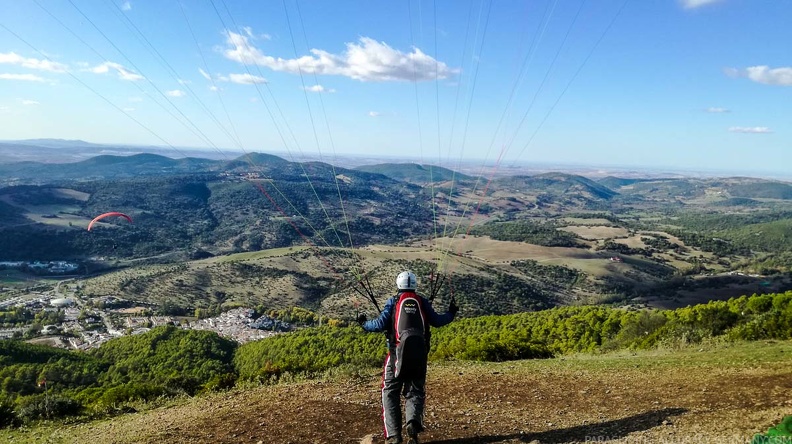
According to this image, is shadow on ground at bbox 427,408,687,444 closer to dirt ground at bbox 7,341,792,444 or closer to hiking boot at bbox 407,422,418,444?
dirt ground at bbox 7,341,792,444

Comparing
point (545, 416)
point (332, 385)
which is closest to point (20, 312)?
point (332, 385)

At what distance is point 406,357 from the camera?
6797 mm

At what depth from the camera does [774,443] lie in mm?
5363

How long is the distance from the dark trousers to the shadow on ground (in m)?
0.86

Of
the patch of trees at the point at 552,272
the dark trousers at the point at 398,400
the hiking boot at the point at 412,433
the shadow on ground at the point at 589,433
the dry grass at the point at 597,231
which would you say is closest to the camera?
the hiking boot at the point at 412,433

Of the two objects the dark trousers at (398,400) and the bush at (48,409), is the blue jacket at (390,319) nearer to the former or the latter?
the dark trousers at (398,400)

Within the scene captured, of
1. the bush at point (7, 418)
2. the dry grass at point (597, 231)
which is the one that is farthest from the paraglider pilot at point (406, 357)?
the dry grass at point (597, 231)

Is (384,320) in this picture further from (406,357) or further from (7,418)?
(7,418)

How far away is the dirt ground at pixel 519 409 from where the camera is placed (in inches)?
285

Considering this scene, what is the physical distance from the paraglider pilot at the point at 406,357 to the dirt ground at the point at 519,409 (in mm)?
769

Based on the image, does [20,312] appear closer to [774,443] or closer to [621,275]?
[774,443]

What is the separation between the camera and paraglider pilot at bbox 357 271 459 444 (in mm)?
6773

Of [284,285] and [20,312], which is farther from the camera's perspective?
[284,285]

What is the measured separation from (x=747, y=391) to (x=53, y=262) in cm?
15994
